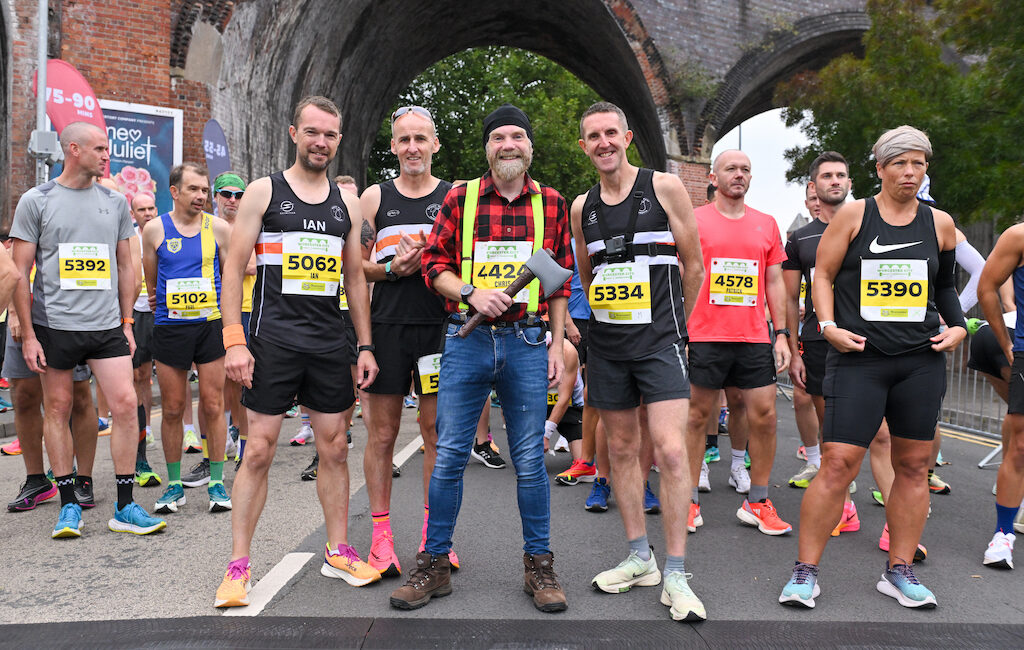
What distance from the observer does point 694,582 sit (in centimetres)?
406

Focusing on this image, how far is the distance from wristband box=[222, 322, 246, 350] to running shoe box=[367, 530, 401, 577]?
1.21 m

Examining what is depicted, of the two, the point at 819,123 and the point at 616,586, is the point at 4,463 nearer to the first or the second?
the point at 616,586

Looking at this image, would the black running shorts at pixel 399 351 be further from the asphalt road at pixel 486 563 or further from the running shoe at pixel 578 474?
the running shoe at pixel 578 474

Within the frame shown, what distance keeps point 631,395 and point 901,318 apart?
1267mm

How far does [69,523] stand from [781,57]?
67.6 feet

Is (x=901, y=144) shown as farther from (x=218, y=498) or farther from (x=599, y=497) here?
(x=218, y=498)

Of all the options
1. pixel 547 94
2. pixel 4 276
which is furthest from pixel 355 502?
pixel 547 94

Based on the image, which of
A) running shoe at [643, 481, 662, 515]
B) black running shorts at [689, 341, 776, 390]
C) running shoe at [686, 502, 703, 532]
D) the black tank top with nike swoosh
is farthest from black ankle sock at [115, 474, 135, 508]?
the black tank top with nike swoosh

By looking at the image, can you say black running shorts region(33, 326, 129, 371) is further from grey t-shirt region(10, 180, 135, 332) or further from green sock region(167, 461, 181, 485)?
green sock region(167, 461, 181, 485)

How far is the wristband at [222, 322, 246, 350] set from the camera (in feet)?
12.0

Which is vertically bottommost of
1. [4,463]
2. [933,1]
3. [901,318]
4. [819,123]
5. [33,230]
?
[4,463]

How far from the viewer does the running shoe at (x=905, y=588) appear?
3.69 meters

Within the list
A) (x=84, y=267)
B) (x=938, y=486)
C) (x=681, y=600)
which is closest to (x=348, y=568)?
(x=681, y=600)

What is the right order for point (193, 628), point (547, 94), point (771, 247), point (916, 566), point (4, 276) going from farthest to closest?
1. point (547, 94)
2. point (771, 247)
3. point (916, 566)
4. point (4, 276)
5. point (193, 628)
